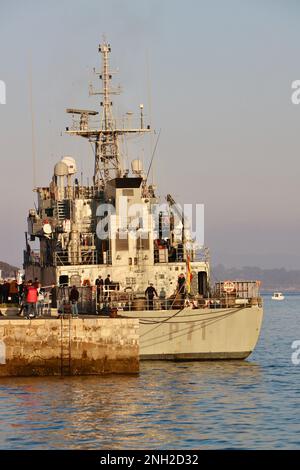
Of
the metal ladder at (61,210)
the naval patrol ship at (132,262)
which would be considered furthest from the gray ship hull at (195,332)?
the metal ladder at (61,210)

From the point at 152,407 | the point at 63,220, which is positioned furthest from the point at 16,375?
the point at 63,220

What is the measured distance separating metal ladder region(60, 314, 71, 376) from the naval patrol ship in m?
2.20

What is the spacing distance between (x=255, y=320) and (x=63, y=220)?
11.3 metres

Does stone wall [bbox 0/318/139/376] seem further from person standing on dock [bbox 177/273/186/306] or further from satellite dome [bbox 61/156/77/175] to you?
Result: satellite dome [bbox 61/156/77/175]

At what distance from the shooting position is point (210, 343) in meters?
47.4

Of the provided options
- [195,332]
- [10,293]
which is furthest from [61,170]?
[195,332]

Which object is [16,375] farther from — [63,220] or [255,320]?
[63,220]

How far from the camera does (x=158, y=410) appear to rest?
35625mm

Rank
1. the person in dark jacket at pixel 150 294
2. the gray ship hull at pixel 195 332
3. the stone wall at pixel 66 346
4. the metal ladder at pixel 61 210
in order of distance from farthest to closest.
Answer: the metal ladder at pixel 61 210, the person in dark jacket at pixel 150 294, the gray ship hull at pixel 195 332, the stone wall at pixel 66 346

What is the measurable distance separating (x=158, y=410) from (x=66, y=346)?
19.3ft

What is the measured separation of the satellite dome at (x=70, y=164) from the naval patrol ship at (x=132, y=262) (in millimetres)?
55

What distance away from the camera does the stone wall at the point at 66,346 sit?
4038cm

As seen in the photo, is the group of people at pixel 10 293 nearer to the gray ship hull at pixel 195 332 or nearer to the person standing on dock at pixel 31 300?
the gray ship hull at pixel 195 332

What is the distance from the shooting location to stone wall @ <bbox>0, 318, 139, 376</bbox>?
132 feet
